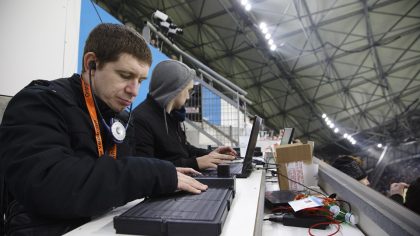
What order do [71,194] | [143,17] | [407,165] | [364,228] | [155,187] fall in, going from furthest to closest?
[143,17], [407,165], [364,228], [155,187], [71,194]

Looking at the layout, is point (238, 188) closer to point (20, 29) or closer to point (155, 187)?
point (155, 187)

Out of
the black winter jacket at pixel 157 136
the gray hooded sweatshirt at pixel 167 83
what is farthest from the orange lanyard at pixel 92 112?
the gray hooded sweatshirt at pixel 167 83

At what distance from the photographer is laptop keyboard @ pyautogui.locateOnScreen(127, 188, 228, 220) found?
1.77 ft

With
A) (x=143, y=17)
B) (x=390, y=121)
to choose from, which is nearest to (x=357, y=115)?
(x=390, y=121)

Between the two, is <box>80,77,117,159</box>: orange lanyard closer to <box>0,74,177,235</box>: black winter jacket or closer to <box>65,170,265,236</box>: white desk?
<box>0,74,177,235</box>: black winter jacket

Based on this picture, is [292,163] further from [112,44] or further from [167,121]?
[112,44]

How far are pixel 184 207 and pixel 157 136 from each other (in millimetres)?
848

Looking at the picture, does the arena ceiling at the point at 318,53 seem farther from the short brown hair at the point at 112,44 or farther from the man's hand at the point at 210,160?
the short brown hair at the point at 112,44

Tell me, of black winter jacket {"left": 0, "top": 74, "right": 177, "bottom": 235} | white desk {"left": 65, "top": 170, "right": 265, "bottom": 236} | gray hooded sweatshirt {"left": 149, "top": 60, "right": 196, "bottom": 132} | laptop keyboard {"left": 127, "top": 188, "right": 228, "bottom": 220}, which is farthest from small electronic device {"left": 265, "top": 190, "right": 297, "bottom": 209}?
gray hooded sweatshirt {"left": 149, "top": 60, "right": 196, "bottom": 132}

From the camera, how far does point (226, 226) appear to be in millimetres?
562

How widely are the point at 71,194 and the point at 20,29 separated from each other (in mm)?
1203

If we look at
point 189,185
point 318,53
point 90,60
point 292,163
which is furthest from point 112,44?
point 318,53

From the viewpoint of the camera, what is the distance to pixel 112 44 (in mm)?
792

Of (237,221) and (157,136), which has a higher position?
(157,136)
